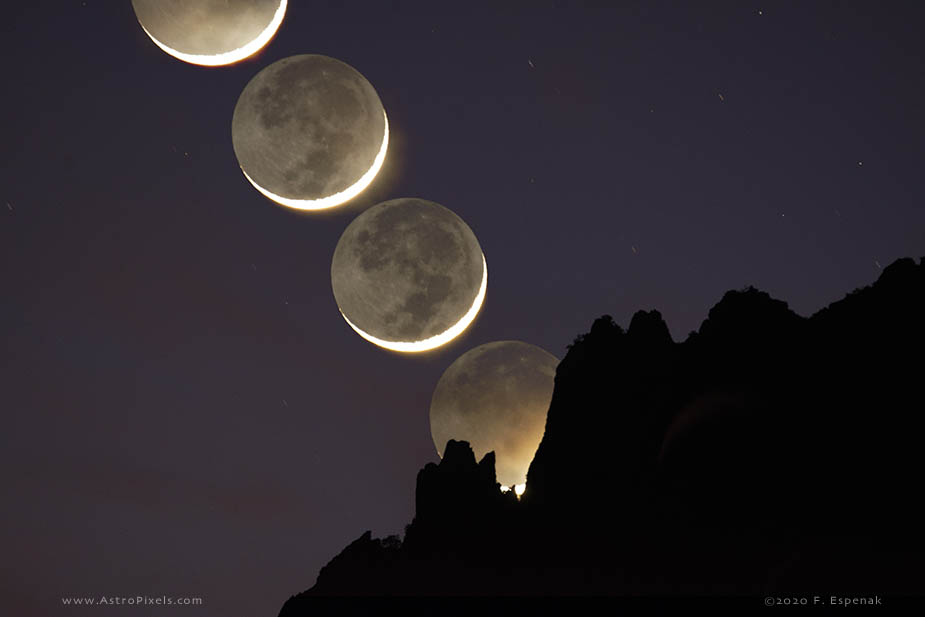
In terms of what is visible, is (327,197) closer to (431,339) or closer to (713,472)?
(431,339)

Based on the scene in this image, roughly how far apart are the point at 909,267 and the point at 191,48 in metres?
42.8

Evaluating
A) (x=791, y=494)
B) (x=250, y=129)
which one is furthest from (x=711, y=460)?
(x=250, y=129)

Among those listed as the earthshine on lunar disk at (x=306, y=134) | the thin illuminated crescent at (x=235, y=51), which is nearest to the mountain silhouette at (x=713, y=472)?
the earthshine on lunar disk at (x=306, y=134)

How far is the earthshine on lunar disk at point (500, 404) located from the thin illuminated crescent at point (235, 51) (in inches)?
1027

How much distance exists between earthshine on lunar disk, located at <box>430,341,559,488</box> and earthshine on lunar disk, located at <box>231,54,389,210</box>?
15847 mm

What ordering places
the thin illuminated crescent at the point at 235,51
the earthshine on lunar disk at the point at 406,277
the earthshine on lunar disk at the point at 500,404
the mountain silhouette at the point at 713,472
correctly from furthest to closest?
1. the earthshine on lunar disk at the point at 500,404
2. the earthshine on lunar disk at the point at 406,277
3. the thin illuminated crescent at the point at 235,51
4. the mountain silhouette at the point at 713,472

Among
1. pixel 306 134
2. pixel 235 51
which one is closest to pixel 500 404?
pixel 306 134

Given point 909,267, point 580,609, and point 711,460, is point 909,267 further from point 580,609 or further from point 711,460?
point 580,609

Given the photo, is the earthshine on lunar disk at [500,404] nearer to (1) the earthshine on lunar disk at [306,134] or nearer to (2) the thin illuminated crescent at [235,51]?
(1) the earthshine on lunar disk at [306,134]

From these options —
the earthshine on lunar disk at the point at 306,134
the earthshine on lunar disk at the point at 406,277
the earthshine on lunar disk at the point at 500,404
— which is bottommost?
the earthshine on lunar disk at the point at 500,404

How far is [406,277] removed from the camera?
55.8 metres

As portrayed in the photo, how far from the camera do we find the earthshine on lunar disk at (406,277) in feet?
183

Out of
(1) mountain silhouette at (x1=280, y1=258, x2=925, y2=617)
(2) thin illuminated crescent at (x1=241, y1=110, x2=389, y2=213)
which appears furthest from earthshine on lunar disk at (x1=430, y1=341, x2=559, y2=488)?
(2) thin illuminated crescent at (x1=241, y1=110, x2=389, y2=213)

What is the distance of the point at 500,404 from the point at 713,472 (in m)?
17.7
